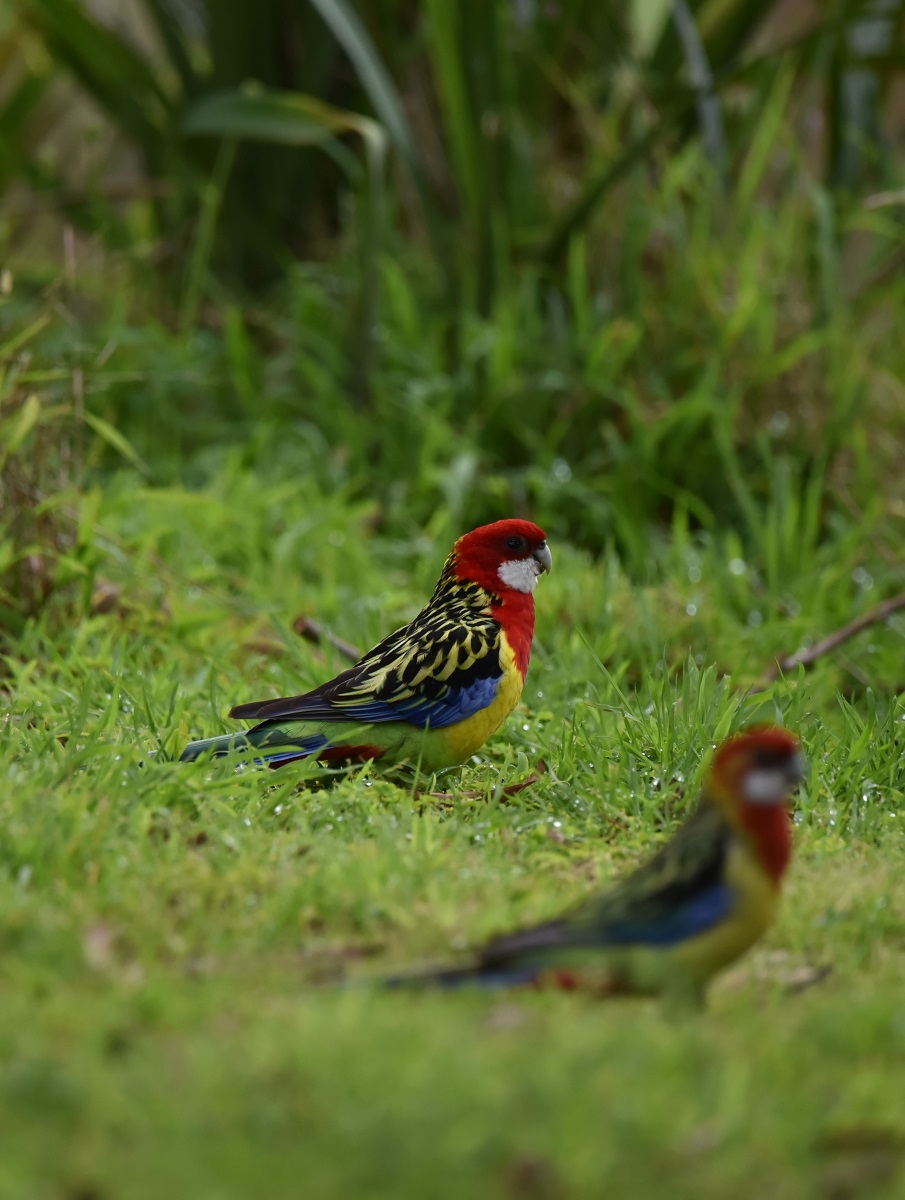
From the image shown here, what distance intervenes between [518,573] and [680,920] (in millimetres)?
1460

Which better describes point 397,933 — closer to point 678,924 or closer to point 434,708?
point 678,924

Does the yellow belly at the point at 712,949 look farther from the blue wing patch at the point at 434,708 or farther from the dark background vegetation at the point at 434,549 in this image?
the blue wing patch at the point at 434,708

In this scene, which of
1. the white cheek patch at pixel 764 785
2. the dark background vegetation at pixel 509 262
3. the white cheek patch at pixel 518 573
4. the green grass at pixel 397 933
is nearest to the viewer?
the green grass at pixel 397 933

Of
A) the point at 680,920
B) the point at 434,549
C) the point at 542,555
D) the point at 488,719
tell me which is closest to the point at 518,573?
the point at 542,555

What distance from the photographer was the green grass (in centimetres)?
188

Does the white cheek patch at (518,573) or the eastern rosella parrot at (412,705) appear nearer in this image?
the eastern rosella parrot at (412,705)

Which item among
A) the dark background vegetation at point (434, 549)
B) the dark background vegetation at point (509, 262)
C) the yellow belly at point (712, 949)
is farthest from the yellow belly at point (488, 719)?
the dark background vegetation at point (509, 262)

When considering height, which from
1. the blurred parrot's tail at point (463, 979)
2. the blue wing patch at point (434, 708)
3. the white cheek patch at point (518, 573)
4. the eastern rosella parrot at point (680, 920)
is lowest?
the blue wing patch at point (434, 708)

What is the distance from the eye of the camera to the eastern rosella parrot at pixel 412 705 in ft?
10.8

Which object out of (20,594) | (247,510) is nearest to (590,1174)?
(20,594)

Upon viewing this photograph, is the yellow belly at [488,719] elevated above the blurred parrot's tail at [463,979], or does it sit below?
below

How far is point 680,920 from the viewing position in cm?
229

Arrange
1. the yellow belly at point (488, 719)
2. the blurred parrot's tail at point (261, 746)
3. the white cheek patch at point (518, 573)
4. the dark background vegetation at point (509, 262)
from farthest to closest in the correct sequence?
1. the dark background vegetation at point (509, 262)
2. the white cheek patch at point (518, 573)
3. the yellow belly at point (488, 719)
4. the blurred parrot's tail at point (261, 746)

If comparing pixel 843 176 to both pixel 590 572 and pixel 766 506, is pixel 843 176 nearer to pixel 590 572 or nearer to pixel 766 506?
pixel 766 506
